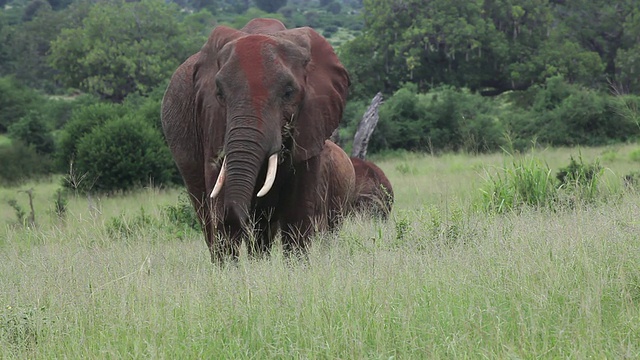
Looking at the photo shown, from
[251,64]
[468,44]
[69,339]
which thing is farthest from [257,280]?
[468,44]

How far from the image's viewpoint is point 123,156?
21234 mm

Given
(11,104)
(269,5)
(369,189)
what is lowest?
(269,5)

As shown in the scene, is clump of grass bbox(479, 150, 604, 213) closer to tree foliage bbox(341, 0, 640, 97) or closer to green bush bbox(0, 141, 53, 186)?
green bush bbox(0, 141, 53, 186)

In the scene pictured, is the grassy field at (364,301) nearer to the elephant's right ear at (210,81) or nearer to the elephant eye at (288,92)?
the elephant's right ear at (210,81)

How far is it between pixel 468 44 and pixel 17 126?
1936cm

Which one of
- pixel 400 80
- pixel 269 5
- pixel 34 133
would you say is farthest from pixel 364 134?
pixel 269 5

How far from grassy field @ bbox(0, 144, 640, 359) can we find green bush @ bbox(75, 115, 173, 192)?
1357cm

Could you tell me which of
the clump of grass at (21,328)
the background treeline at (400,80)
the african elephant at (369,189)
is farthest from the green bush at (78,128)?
the clump of grass at (21,328)

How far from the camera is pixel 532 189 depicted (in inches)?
411

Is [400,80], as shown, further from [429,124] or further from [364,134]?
[364,134]

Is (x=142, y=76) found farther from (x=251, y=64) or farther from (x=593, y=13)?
(x=251, y=64)

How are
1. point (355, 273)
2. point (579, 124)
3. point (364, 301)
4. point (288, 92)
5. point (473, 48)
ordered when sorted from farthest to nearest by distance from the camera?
point (473, 48)
point (579, 124)
point (288, 92)
point (355, 273)
point (364, 301)

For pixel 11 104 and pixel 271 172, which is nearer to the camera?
pixel 271 172

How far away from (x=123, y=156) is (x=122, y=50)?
29757 millimetres
